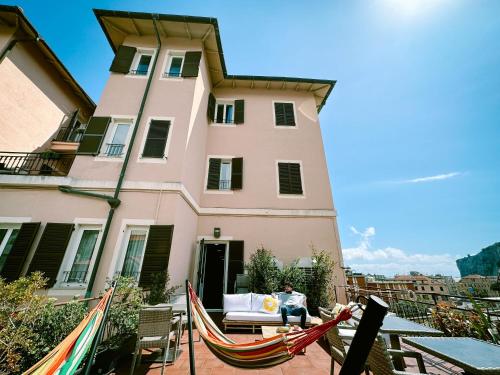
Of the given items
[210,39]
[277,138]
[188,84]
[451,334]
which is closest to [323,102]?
[277,138]

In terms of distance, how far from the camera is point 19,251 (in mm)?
5207

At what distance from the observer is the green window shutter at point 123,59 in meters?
7.93

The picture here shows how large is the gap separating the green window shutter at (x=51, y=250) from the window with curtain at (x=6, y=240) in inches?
33.1

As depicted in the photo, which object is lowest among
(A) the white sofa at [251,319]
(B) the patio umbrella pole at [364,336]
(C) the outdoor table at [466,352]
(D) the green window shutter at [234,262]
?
(A) the white sofa at [251,319]

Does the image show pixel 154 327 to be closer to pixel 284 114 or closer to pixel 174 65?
pixel 174 65

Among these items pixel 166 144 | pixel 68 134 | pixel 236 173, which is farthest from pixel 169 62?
pixel 68 134

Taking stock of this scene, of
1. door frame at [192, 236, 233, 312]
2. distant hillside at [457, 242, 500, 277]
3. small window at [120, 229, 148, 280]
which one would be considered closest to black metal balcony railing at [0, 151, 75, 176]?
small window at [120, 229, 148, 280]

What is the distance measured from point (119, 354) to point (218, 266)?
18.4 feet

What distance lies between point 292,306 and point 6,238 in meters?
7.66

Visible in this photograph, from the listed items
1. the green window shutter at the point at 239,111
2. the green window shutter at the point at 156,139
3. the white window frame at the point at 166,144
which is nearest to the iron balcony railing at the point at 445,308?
→ the white window frame at the point at 166,144

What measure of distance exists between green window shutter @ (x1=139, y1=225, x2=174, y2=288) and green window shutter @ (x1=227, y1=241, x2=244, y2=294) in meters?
2.68

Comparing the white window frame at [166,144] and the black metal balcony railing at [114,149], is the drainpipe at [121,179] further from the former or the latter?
the black metal balcony railing at [114,149]

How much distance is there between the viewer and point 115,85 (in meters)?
7.71

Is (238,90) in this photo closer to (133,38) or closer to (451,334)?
(133,38)
